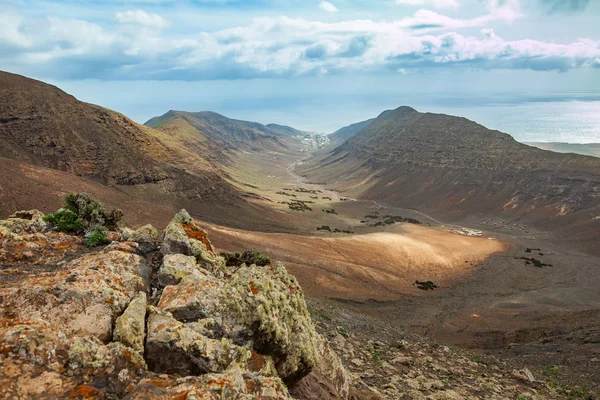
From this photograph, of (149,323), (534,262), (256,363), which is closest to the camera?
(149,323)

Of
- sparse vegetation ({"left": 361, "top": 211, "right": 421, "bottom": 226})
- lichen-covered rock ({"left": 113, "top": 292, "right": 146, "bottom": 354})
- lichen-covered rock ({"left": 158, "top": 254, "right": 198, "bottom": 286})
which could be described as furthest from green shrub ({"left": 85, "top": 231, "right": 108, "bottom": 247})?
sparse vegetation ({"left": 361, "top": 211, "right": 421, "bottom": 226})

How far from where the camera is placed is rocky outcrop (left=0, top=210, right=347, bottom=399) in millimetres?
5191

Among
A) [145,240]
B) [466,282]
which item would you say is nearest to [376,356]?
[145,240]

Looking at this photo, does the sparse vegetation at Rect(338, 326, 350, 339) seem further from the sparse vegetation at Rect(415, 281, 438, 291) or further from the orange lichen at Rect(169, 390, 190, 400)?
the sparse vegetation at Rect(415, 281, 438, 291)

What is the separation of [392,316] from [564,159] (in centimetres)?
8736

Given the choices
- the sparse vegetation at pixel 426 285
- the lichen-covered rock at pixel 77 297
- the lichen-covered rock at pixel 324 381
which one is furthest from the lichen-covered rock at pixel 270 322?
the sparse vegetation at pixel 426 285

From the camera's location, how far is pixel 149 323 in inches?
252

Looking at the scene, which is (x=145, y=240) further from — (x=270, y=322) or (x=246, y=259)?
(x=270, y=322)

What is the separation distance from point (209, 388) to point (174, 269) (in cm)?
327

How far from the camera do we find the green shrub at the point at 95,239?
969cm

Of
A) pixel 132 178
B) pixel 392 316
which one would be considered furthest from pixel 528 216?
pixel 132 178

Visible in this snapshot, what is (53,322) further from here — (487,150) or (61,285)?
(487,150)

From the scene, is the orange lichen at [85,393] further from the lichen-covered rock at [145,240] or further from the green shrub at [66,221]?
the green shrub at [66,221]

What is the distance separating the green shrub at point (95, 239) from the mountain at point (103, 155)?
125 ft
